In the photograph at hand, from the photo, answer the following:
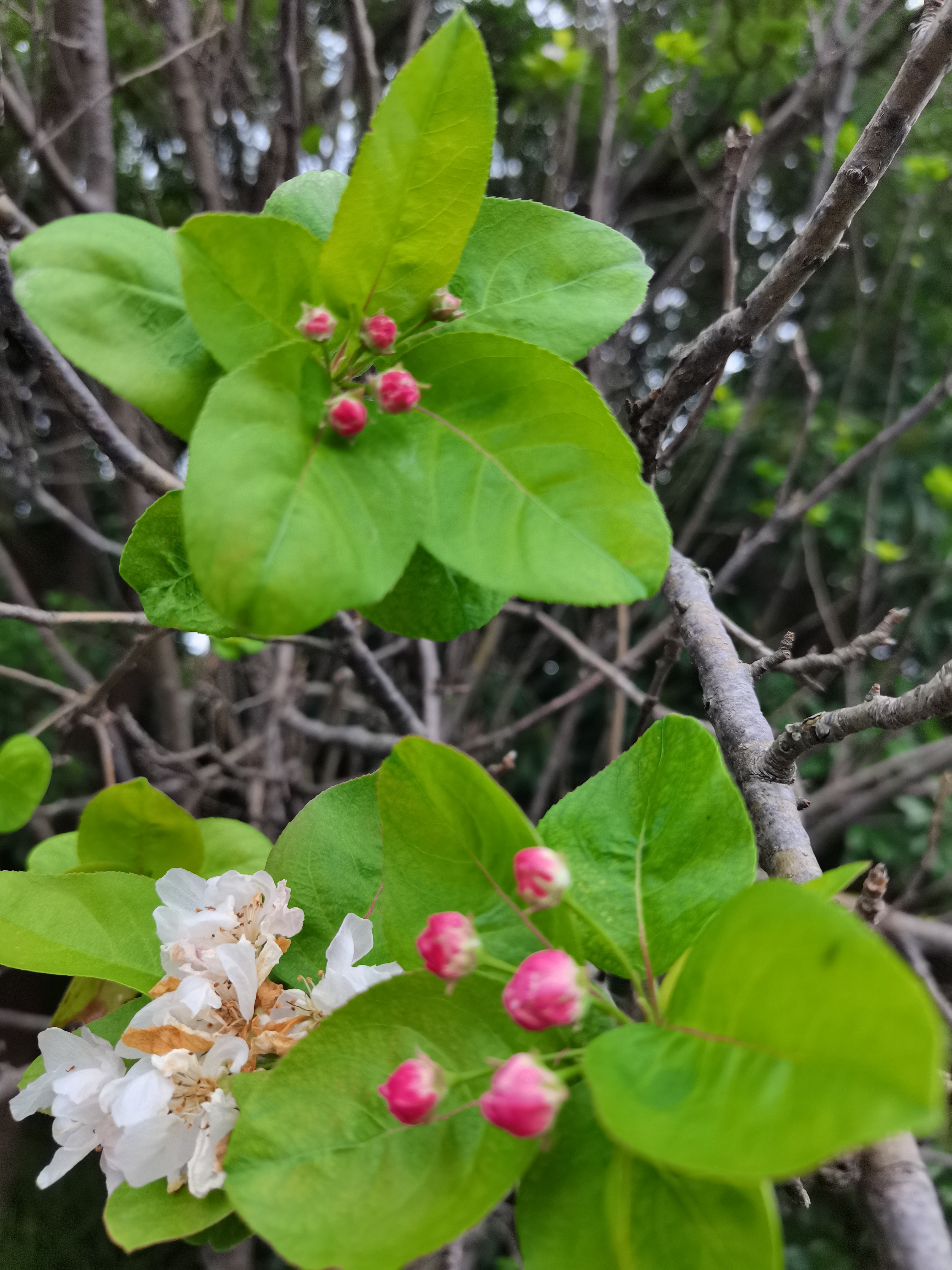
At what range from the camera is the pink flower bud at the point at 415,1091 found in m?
0.26

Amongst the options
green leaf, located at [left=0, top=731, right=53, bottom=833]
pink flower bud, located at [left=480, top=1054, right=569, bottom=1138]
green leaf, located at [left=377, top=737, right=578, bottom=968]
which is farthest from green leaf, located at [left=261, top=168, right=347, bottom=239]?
green leaf, located at [left=0, top=731, right=53, bottom=833]

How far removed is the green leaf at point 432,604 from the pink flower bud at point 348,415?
8 cm

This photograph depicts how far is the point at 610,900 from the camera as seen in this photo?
0.34 metres

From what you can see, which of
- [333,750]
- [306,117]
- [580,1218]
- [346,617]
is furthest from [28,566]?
[580,1218]

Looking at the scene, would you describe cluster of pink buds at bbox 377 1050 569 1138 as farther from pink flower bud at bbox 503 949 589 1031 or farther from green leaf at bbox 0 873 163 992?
green leaf at bbox 0 873 163 992

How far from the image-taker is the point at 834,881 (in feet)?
0.90

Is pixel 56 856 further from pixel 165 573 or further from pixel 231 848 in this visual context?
pixel 165 573

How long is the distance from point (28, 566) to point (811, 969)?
267cm

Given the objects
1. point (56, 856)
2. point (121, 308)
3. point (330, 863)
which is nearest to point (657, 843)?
point (330, 863)

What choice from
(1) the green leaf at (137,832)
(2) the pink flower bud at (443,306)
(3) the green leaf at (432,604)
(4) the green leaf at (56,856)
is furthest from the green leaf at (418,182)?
(4) the green leaf at (56,856)

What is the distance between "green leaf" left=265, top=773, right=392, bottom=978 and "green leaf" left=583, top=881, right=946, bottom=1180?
210 mm

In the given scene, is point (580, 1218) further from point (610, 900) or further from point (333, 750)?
point (333, 750)

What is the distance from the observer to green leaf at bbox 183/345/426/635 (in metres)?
0.26

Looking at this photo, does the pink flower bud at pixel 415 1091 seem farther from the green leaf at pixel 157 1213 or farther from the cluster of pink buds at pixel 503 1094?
the green leaf at pixel 157 1213
